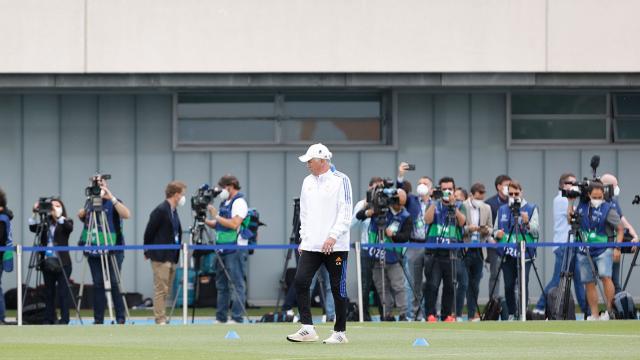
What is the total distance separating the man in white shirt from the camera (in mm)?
13680

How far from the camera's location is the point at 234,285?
20062 mm

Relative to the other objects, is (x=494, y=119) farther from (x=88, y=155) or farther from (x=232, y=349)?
(x=232, y=349)

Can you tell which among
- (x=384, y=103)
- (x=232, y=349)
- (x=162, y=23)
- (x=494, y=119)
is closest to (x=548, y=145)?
(x=494, y=119)

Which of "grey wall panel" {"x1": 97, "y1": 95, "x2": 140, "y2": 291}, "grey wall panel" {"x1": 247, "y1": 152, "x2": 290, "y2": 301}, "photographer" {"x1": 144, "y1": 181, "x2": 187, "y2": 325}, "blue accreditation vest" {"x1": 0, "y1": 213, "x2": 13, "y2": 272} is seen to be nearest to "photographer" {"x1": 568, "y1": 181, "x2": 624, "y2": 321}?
"photographer" {"x1": 144, "y1": 181, "x2": 187, "y2": 325}

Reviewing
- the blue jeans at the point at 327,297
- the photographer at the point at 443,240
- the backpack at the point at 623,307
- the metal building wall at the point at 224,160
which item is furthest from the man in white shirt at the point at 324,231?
the metal building wall at the point at 224,160

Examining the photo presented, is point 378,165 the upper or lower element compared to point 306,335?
A: upper

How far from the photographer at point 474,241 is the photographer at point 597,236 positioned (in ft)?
4.15

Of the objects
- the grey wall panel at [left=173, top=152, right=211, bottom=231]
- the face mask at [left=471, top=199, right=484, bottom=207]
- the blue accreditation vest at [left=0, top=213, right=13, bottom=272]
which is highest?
the grey wall panel at [left=173, top=152, right=211, bottom=231]

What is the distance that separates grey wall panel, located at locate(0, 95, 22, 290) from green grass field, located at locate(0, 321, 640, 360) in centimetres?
729

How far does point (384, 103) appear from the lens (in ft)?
83.4

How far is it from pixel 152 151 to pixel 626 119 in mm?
7821

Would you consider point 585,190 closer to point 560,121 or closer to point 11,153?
point 560,121

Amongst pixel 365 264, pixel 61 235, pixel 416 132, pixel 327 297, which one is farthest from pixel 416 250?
pixel 416 132

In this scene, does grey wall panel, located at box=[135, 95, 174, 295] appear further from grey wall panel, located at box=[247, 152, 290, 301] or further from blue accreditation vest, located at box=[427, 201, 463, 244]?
blue accreditation vest, located at box=[427, 201, 463, 244]
